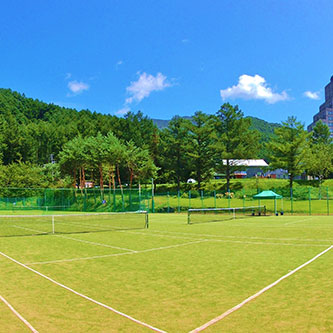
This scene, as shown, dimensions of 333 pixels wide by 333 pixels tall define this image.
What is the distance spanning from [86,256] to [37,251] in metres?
2.47

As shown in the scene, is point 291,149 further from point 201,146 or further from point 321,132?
point 321,132

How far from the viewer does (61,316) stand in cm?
589

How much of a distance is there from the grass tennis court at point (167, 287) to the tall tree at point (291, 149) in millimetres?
48707

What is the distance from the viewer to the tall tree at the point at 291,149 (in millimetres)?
59844

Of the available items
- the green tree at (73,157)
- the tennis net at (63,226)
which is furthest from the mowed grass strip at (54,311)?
the green tree at (73,157)

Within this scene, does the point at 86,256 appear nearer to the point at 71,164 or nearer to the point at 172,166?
the point at 71,164

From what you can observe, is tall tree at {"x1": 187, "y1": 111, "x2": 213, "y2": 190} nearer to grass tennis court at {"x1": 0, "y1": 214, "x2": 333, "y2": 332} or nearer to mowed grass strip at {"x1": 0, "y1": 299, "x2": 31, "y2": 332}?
grass tennis court at {"x1": 0, "y1": 214, "x2": 333, "y2": 332}

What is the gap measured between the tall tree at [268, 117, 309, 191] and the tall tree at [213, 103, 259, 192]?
638cm

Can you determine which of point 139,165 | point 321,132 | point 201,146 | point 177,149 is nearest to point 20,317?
point 139,165

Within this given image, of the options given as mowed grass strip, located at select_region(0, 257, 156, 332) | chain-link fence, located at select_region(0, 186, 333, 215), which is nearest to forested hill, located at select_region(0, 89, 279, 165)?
chain-link fence, located at select_region(0, 186, 333, 215)

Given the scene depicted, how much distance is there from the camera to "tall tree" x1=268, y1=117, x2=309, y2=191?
59.8 metres

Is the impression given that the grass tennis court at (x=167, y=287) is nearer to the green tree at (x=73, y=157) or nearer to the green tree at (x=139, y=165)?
the green tree at (x=73, y=157)

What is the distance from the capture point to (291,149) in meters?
60.0

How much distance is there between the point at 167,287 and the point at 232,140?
2432 inches
